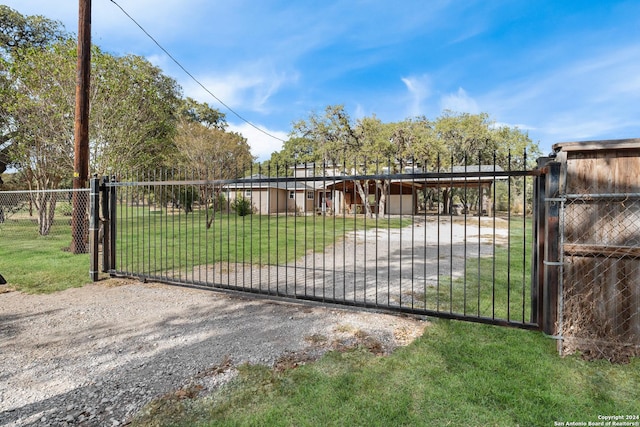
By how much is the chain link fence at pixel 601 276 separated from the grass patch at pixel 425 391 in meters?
0.19

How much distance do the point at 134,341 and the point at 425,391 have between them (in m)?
2.62

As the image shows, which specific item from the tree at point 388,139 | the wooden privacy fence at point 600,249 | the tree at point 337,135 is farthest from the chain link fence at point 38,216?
the tree at point 337,135

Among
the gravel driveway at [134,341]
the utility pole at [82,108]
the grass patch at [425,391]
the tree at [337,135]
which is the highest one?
the tree at [337,135]

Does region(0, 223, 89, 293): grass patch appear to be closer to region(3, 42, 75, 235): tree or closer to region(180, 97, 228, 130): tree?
region(3, 42, 75, 235): tree

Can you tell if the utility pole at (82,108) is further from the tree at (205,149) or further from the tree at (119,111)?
the tree at (205,149)

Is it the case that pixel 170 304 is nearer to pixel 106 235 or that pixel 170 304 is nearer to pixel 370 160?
pixel 106 235

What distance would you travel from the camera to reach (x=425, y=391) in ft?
6.97

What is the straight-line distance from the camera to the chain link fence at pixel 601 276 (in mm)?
2484

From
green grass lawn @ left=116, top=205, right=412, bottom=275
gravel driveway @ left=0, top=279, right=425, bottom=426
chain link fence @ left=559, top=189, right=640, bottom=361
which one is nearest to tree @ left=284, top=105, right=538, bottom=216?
green grass lawn @ left=116, top=205, right=412, bottom=275

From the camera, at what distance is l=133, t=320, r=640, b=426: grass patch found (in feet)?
6.15

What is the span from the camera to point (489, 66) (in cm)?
1425

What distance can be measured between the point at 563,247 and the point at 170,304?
14.2 feet

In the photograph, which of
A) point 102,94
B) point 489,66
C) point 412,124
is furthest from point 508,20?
point 412,124

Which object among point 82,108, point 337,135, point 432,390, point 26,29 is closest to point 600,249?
point 432,390
